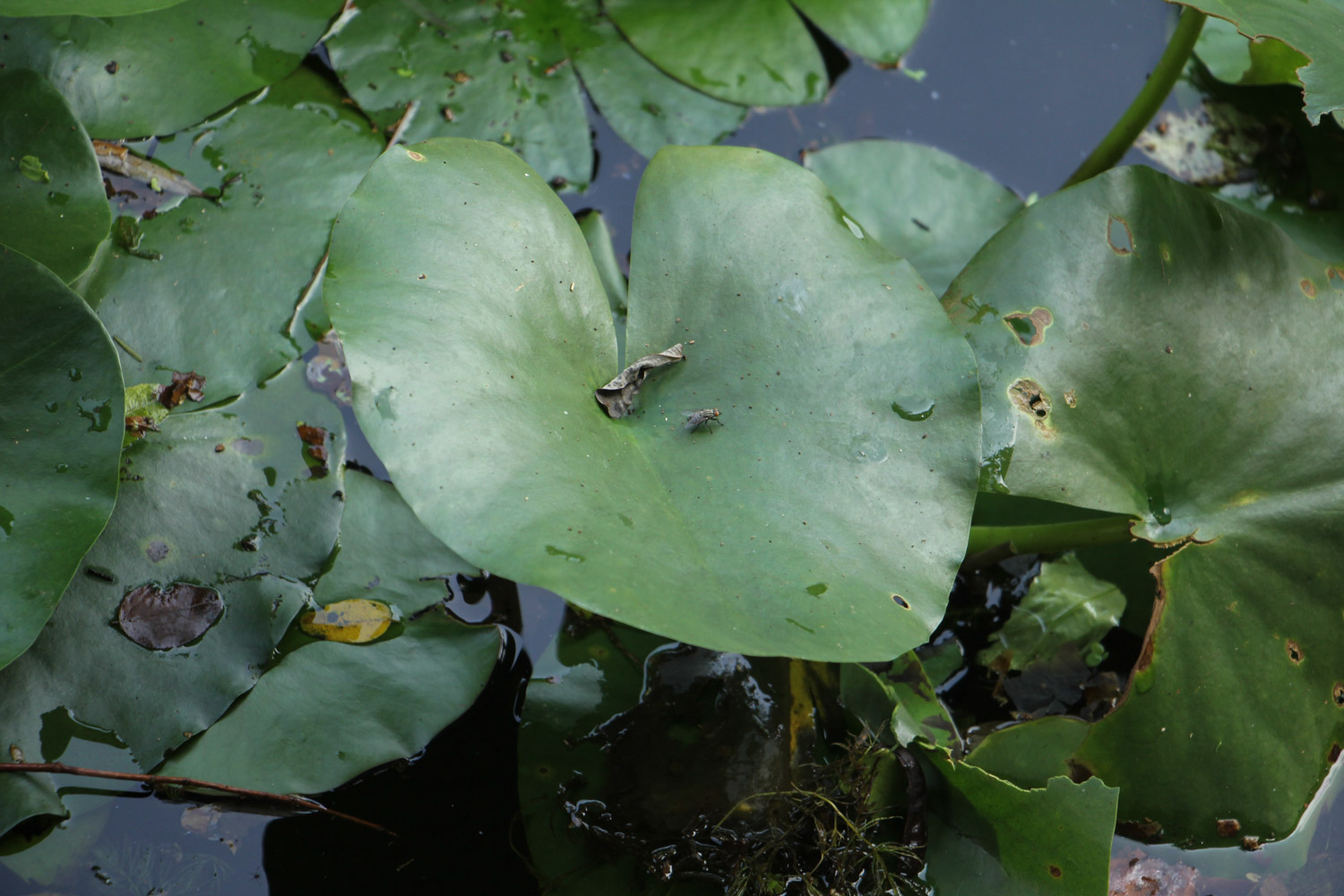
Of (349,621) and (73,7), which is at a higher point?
(73,7)

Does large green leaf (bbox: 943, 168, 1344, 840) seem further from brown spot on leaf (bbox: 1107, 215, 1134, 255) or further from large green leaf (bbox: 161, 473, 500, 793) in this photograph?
large green leaf (bbox: 161, 473, 500, 793)

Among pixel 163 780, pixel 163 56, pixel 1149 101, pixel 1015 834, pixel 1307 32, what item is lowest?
pixel 163 780

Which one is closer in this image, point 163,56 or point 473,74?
point 163,56

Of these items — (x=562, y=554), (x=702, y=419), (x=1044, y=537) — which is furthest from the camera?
(x=1044, y=537)

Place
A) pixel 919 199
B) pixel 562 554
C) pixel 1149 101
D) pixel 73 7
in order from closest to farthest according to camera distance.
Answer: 1. pixel 562 554
2. pixel 73 7
3. pixel 1149 101
4. pixel 919 199

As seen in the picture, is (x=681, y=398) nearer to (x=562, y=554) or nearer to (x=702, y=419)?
(x=702, y=419)

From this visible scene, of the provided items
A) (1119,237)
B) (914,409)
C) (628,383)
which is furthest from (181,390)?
(1119,237)

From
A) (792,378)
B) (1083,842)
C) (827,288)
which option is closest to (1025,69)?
(827,288)
